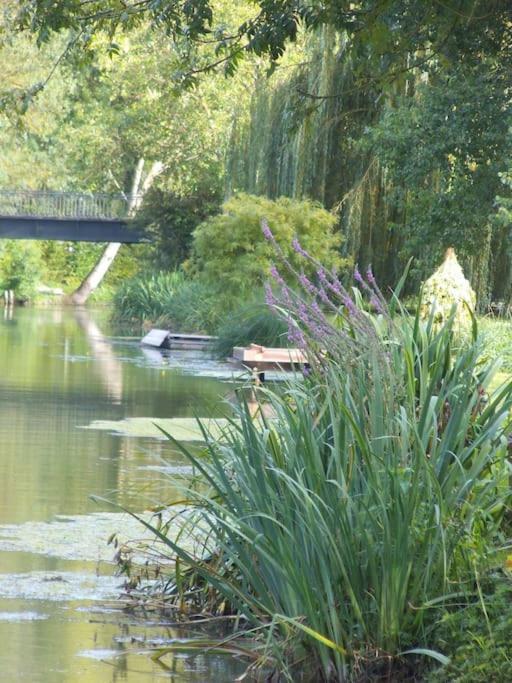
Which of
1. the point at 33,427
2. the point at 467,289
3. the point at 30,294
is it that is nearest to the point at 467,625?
the point at 33,427

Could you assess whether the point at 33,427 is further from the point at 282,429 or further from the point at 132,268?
the point at 132,268

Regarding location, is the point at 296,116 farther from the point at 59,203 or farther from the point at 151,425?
the point at 59,203

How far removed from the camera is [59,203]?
64875mm

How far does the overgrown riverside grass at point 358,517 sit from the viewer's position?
6.29m

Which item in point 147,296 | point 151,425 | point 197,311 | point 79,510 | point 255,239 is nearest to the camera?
point 79,510

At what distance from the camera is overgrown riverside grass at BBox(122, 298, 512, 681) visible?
629cm

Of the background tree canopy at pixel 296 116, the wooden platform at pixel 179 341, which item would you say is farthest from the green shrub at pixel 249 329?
the wooden platform at pixel 179 341

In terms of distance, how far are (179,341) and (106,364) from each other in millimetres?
8166

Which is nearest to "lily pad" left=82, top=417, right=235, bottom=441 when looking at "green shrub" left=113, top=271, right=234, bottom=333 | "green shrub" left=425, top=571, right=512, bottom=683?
"green shrub" left=425, top=571, right=512, bottom=683

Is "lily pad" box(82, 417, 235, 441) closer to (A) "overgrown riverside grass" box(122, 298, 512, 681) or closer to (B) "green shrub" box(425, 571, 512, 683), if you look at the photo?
(A) "overgrown riverside grass" box(122, 298, 512, 681)

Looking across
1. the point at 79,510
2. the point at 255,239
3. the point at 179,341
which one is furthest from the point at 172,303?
the point at 79,510

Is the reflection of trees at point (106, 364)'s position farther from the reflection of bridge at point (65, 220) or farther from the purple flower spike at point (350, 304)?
the reflection of bridge at point (65, 220)

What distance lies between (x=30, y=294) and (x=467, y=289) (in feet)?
186

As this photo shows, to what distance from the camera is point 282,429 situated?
6965mm
